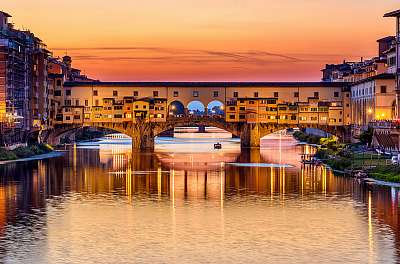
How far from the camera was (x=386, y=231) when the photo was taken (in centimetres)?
4459

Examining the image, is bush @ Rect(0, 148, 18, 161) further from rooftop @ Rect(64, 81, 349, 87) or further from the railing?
the railing

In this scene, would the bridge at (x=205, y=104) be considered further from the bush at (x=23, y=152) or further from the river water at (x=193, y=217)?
the river water at (x=193, y=217)

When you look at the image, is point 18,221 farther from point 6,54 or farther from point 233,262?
point 6,54

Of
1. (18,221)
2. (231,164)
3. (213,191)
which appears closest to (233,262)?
(18,221)

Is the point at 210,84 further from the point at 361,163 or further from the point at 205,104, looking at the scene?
the point at 361,163

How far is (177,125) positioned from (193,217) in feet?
290

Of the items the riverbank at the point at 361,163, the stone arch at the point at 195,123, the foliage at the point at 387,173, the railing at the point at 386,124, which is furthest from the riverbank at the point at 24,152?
the foliage at the point at 387,173

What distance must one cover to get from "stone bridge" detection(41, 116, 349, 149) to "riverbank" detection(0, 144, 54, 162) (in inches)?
742

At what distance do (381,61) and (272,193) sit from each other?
240ft

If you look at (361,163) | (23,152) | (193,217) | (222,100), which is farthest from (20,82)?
(193,217)

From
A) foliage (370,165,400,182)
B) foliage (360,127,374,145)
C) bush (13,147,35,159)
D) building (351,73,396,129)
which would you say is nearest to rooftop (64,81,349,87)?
building (351,73,396,129)

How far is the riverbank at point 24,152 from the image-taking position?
96750mm

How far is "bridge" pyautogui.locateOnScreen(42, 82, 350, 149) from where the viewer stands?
137 meters

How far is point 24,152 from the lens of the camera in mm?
103938
